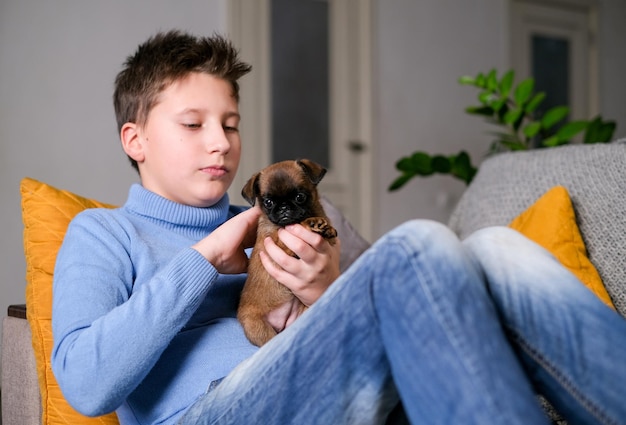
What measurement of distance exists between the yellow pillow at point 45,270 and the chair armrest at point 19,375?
0.06 metres

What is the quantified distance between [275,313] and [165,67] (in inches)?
25.2

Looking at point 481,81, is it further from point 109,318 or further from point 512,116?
point 109,318

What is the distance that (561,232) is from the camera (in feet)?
6.49

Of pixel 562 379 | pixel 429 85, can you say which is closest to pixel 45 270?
pixel 562 379

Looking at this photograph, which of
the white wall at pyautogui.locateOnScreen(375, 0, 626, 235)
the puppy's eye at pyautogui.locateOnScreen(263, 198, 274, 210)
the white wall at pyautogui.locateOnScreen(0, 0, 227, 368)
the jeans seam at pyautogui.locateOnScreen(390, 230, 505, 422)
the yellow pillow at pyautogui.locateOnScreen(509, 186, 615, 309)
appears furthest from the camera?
the white wall at pyautogui.locateOnScreen(375, 0, 626, 235)

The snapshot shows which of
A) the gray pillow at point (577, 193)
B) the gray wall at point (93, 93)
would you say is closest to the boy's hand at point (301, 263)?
the gray pillow at point (577, 193)

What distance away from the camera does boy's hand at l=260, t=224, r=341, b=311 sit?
4.81ft

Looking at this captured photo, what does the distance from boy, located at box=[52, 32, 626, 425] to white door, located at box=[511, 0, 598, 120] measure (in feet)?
17.4

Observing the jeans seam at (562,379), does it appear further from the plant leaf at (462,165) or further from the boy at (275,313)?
the plant leaf at (462,165)

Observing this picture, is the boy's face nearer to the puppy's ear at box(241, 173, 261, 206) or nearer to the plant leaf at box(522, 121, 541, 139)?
the puppy's ear at box(241, 173, 261, 206)

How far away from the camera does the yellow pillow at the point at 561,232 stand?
1.92 m

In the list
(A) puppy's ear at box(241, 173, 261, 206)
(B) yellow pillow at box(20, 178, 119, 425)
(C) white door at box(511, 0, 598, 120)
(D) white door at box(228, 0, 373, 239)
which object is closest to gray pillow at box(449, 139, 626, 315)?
(A) puppy's ear at box(241, 173, 261, 206)

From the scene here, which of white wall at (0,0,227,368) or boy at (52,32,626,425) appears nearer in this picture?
boy at (52,32,626,425)

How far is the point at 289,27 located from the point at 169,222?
369cm
